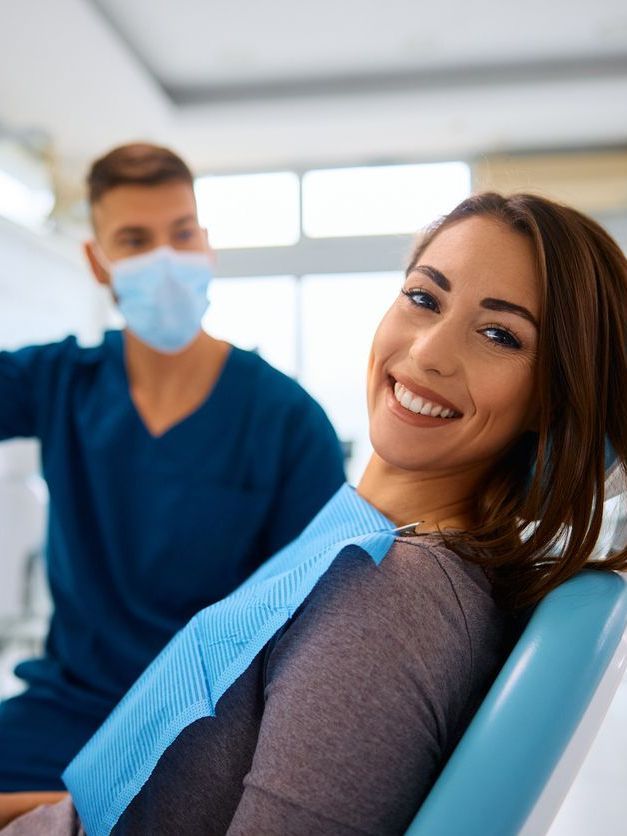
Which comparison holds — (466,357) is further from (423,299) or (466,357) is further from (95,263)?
(95,263)

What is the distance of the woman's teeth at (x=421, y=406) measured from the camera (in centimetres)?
83

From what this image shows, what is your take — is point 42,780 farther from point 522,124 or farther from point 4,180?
point 522,124

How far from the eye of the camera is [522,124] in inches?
179

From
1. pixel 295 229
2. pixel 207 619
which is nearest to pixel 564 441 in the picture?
pixel 207 619

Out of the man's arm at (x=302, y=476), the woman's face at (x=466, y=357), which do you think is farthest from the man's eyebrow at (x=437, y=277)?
the man's arm at (x=302, y=476)

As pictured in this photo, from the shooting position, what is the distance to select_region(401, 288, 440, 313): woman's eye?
88 cm

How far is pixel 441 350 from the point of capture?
0.81 m

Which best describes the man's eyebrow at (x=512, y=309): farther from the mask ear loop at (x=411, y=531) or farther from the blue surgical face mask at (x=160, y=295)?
the blue surgical face mask at (x=160, y=295)

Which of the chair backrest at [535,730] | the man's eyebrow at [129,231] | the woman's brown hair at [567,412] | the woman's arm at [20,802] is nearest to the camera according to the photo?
the chair backrest at [535,730]

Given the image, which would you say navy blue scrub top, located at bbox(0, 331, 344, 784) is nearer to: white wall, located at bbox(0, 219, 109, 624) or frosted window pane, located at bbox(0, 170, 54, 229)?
white wall, located at bbox(0, 219, 109, 624)

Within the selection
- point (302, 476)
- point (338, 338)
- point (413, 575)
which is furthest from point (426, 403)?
point (338, 338)

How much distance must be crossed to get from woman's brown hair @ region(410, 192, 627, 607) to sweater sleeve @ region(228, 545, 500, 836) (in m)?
0.11

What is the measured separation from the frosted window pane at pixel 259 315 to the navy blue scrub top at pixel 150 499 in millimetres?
4296

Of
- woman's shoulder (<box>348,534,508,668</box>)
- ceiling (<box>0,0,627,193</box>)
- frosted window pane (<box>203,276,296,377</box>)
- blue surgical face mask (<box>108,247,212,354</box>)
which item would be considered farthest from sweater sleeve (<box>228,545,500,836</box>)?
frosted window pane (<box>203,276,296,377</box>)
